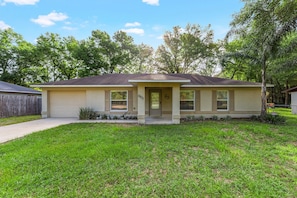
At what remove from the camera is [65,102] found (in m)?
12.2

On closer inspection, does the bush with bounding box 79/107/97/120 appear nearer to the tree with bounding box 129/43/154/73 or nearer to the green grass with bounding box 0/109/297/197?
the green grass with bounding box 0/109/297/197

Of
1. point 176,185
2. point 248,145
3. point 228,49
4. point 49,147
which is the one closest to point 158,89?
point 248,145

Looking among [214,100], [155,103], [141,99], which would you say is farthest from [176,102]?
[214,100]

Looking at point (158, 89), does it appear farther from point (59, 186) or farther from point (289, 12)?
point (59, 186)

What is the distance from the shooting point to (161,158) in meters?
4.48

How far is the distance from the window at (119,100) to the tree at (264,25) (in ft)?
26.8

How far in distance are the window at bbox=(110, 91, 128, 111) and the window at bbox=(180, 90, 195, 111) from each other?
406 cm

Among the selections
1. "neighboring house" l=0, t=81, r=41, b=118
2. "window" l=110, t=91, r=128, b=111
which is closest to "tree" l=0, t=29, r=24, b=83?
"neighboring house" l=0, t=81, r=41, b=118

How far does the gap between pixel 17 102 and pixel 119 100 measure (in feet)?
29.6

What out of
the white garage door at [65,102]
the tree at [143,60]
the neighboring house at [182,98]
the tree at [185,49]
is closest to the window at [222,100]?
the neighboring house at [182,98]

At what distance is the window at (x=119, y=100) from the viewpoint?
11.5m

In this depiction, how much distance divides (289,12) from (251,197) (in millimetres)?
10184

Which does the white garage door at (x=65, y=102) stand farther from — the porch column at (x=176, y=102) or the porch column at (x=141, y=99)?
the porch column at (x=176, y=102)

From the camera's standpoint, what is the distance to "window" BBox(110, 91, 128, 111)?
37.6 feet
